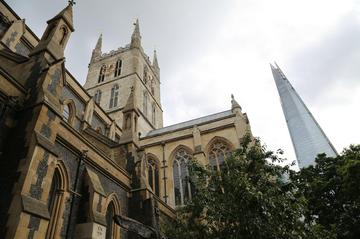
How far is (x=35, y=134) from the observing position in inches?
286

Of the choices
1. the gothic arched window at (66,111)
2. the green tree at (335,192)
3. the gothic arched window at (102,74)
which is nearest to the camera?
the green tree at (335,192)

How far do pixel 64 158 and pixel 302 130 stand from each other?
105 metres

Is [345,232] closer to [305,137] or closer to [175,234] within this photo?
[175,234]

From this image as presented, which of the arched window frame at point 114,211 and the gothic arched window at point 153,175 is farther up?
the gothic arched window at point 153,175

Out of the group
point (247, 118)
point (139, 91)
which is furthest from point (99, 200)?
point (139, 91)

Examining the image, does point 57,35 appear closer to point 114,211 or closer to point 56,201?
point 56,201

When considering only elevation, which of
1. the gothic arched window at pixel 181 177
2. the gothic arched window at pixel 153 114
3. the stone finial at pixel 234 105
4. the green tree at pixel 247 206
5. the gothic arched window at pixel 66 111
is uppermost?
the gothic arched window at pixel 153 114

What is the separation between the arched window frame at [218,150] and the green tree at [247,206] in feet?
31.2

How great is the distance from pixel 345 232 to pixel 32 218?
15.2 metres

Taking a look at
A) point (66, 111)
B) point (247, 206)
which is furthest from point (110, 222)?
point (66, 111)

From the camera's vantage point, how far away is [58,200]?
8688 millimetres

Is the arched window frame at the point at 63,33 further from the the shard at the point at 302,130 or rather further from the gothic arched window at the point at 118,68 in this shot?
the the shard at the point at 302,130

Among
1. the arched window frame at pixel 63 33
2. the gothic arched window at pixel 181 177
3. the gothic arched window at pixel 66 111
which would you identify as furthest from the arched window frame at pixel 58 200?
the gothic arched window at pixel 181 177

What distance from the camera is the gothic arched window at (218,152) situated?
71.3 feet
